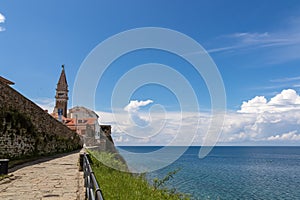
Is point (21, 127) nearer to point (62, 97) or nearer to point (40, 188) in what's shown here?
point (40, 188)

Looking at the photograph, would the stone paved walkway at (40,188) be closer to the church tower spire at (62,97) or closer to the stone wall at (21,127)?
the stone wall at (21,127)

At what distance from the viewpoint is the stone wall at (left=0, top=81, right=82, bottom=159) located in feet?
39.4

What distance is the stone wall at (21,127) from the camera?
473 inches

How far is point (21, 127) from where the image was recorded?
44.9 feet

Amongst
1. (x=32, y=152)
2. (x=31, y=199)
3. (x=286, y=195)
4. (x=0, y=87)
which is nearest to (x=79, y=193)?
(x=31, y=199)

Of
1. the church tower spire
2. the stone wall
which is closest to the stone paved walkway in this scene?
the stone wall

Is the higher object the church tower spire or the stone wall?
the church tower spire

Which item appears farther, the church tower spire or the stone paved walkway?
the church tower spire

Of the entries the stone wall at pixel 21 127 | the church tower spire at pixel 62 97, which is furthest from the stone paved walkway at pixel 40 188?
the church tower spire at pixel 62 97

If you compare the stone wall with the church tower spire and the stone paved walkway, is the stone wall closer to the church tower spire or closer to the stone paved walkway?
the stone paved walkway

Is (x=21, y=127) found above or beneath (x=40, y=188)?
above

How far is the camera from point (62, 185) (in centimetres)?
774

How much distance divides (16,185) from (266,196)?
20.9 m

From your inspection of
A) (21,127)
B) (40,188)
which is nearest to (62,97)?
(21,127)
